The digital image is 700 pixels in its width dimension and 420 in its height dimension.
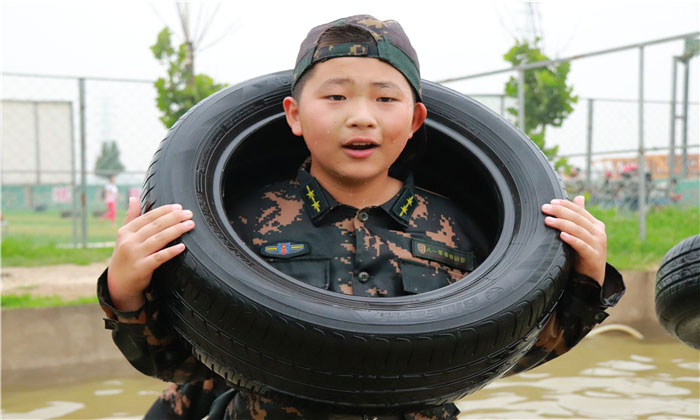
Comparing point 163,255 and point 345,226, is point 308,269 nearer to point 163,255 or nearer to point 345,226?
point 345,226

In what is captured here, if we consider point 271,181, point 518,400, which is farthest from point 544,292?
point 518,400

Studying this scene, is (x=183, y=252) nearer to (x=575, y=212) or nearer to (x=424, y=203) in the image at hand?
(x=424, y=203)

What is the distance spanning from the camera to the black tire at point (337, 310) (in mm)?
1382

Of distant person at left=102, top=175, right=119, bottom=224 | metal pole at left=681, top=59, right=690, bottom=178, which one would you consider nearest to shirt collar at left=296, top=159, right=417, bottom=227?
metal pole at left=681, top=59, right=690, bottom=178

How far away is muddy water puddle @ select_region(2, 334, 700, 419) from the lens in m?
3.48

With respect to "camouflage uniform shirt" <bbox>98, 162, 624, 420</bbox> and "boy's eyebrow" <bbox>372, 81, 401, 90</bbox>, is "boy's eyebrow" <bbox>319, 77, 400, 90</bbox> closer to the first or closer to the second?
"boy's eyebrow" <bbox>372, 81, 401, 90</bbox>

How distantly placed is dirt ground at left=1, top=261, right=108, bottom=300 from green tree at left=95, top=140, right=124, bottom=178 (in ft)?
5.23

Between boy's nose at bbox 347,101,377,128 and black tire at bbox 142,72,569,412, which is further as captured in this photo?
boy's nose at bbox 347,101,377,128

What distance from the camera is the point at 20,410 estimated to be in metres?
3.56

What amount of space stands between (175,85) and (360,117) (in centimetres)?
658

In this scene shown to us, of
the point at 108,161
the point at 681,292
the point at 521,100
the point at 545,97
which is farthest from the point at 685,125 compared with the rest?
the point at 108,161

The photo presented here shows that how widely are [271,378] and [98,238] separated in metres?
7.07

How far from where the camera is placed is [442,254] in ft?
5.90

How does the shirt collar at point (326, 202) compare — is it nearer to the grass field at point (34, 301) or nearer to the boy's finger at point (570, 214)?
the boy's finger at point (570, 214)
